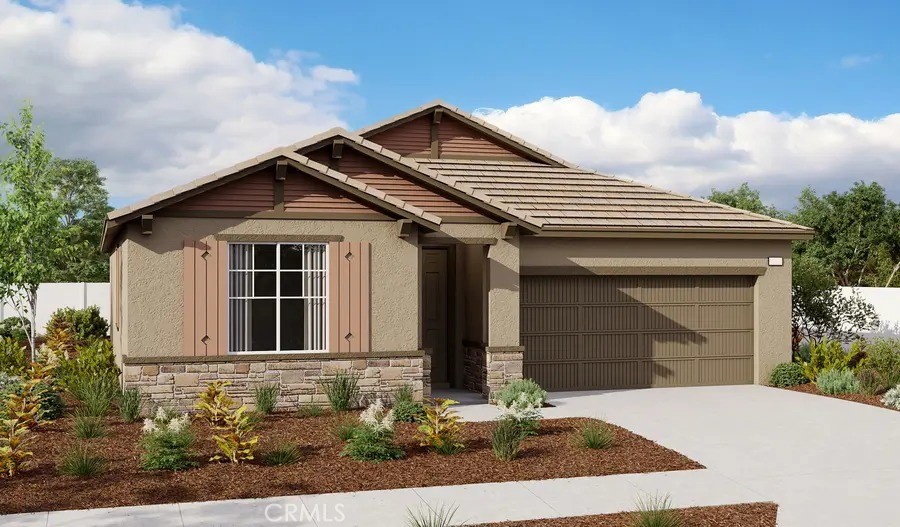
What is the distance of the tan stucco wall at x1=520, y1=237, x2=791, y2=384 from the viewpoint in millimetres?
16047

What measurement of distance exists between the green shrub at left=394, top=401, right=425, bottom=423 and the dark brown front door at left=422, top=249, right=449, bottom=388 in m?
4.07

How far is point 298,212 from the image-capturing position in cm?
1330

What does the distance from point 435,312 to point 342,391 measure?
3898mm

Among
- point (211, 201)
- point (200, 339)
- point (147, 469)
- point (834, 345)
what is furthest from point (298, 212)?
point (834, 345)

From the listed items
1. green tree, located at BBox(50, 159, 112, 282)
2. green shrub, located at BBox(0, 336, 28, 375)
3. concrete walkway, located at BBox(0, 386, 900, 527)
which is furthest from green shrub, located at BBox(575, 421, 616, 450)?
green tree, located at BBox(50, 159, 112, 282)

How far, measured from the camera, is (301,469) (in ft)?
30.9

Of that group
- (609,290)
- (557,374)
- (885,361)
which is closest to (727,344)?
(609,290)

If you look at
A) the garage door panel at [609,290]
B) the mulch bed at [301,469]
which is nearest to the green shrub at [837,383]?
the garage door panel at [609,290]

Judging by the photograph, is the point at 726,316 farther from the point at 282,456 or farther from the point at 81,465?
the point at 81,465

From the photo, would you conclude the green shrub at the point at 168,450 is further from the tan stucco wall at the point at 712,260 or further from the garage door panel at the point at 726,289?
the garage door panel at the point at 726,289

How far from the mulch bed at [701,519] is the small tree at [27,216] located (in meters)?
17.8

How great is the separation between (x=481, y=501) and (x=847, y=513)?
3332mm

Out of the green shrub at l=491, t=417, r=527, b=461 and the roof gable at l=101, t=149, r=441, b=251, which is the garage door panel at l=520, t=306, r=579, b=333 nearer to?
the roof gable at l=101, t=149, r=441, b=251

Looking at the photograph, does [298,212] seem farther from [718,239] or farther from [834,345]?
[834,345]
